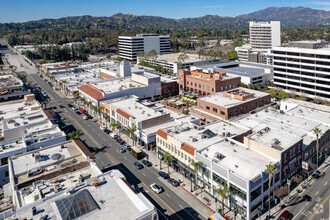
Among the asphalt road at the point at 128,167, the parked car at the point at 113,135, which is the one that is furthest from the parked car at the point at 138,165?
the parked car at the point at 113,135

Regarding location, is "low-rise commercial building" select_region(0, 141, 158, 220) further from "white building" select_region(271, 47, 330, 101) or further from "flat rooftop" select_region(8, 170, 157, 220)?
"white building" select_region(271, 47, 330, 101)

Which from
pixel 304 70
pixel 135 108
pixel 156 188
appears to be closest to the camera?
pixel 156 188

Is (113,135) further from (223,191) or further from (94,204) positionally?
(223,191)

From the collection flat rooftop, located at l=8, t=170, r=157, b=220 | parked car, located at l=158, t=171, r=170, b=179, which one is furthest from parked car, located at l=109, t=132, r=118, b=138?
flat rooftop, located at l=8, t=170, r=157, b=220

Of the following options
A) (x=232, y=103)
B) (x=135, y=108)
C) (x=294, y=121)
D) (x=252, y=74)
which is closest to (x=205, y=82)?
(x=232, y=103)

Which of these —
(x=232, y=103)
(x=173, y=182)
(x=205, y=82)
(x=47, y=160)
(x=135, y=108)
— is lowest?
(x=173, y=182)

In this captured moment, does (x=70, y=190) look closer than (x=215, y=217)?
Yes
